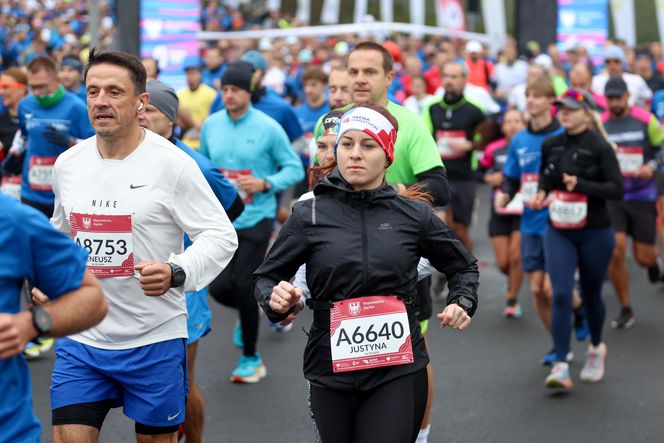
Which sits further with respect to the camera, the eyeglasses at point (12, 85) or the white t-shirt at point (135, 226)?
the eyeglasses at point (12, 85)

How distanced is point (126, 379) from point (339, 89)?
12.0 ft

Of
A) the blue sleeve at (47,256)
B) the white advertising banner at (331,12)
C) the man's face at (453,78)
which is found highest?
the white advertising banner at (331,12)

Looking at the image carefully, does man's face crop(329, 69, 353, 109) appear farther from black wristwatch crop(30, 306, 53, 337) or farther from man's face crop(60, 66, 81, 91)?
black wristwatch crop(30, 306, 53, 337)

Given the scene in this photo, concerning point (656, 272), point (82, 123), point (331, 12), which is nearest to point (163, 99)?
point (82, 123)

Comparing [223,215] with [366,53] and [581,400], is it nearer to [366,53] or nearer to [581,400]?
[366,53]

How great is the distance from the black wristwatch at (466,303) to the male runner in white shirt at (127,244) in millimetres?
973

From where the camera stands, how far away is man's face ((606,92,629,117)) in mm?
9594

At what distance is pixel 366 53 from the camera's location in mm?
6000

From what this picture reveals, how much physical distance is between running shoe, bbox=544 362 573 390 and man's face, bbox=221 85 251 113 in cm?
271

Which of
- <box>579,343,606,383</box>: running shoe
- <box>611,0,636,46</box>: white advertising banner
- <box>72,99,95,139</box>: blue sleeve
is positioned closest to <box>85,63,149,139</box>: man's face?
<box>72,99,95,139</box>: blue sleeve

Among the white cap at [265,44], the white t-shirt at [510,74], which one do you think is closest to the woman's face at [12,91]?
the white cap at [265,44]

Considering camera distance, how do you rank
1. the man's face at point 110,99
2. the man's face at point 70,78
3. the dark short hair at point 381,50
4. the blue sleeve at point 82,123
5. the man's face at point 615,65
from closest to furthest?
the man's face at point 110,99
the dark short hair at point 381,50
the blue sleeve at point 82,123
the man's face at point 70,78
the man's face at point 615,65

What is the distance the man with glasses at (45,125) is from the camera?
27.1 ft

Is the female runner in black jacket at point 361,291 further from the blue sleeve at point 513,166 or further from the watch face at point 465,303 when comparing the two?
the blue sleeve at point 513,166
